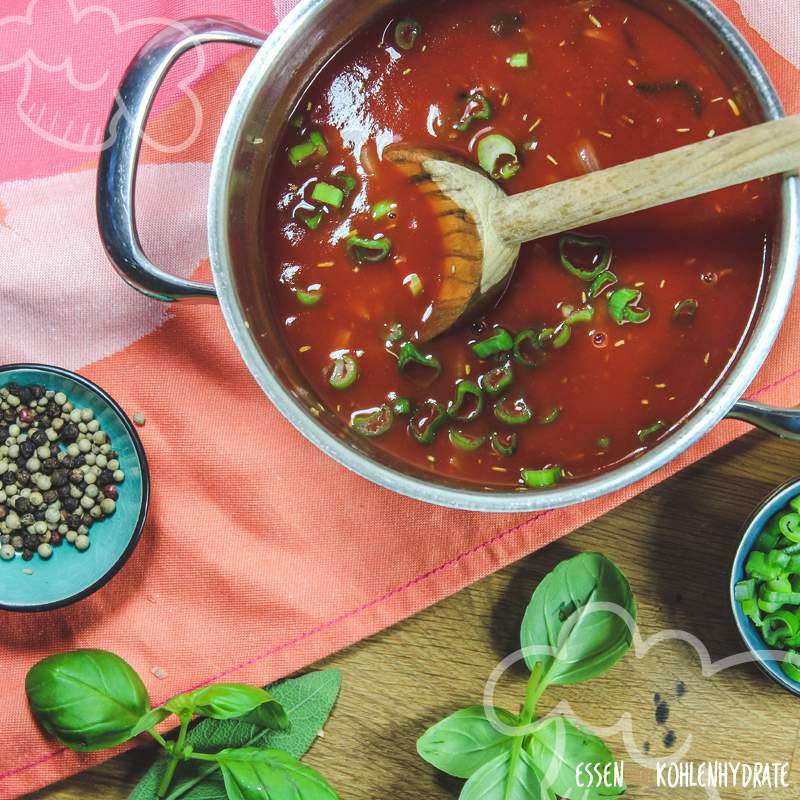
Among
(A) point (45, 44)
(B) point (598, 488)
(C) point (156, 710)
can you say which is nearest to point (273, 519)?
(C) point (156, 710)

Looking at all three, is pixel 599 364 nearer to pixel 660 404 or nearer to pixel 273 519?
pixel 660 404

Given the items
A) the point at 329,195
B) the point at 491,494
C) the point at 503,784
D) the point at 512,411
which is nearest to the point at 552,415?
the point at 512,411

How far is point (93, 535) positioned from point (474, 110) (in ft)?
3.98

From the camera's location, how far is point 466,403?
5.39 feet

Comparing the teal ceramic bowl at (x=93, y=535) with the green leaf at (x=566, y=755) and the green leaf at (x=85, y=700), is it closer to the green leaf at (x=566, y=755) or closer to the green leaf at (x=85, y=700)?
the green leaf at (x=85, y=700)

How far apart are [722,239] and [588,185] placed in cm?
30

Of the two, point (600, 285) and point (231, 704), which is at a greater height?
point (600, 285)

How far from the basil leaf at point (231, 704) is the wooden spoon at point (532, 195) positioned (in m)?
0.79

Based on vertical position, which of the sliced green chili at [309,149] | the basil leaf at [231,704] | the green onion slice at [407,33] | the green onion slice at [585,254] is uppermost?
the green onion slice at [407,33]

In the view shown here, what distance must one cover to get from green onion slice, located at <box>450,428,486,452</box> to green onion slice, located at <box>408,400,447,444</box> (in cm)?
3

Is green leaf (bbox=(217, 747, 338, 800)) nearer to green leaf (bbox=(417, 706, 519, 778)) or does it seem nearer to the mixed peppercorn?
green leaf (bbox=(417, 706, 519, 778))

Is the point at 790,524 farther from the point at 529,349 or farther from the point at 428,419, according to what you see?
the point at 428,419

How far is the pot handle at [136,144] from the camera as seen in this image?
1.56 meters

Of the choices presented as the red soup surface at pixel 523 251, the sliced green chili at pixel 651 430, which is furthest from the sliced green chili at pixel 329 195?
the sliced green chili at pixel 651 430
